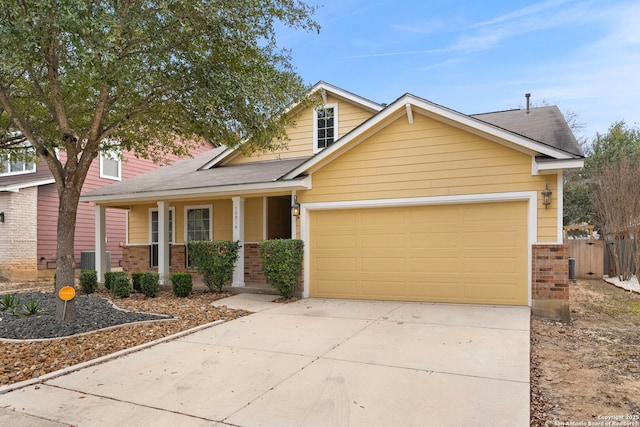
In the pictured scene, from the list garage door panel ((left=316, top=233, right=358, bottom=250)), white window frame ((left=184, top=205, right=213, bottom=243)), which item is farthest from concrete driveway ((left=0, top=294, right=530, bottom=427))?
white window frame ((left=184, top=205, right=213, bottom=243))

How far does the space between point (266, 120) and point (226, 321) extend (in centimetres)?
366

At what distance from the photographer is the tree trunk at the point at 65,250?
6757mm

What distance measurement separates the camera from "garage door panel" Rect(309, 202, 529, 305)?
809 centimetres

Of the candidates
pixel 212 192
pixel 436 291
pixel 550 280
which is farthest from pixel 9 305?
pixel 550 280

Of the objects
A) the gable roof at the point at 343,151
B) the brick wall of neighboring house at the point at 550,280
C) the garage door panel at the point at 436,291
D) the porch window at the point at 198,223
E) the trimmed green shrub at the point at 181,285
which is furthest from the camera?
the porch window at the point at 198,223

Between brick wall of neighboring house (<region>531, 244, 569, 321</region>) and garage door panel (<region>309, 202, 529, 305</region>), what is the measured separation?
0.21 m

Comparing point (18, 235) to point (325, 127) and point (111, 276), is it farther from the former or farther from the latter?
point (325, 127)

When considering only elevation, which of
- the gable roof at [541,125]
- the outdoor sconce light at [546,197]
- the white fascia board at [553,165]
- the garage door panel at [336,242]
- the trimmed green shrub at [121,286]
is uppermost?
the gable roof at [541,125]

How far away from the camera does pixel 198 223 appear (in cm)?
1298

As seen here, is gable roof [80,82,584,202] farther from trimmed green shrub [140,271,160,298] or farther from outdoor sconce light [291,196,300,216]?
trimmed green shrub [140,271,160,298]

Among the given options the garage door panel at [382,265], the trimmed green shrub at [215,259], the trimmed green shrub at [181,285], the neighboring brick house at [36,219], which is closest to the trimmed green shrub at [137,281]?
the trimmed green shrub at [181,285]

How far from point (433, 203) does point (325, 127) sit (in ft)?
16.8

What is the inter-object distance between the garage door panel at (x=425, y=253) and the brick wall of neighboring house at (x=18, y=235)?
36.3 ft

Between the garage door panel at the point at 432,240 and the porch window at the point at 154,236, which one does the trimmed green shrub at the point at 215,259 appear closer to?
the porch window at the point at 154,236
